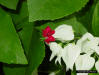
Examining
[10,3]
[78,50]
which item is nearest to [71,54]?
[78,50]

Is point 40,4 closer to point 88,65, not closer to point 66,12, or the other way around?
point 66,12

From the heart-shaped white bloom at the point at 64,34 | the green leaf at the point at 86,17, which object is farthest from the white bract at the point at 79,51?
the green leaf at the point at 86,17

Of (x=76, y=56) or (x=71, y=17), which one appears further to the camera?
(x=71, y=17)

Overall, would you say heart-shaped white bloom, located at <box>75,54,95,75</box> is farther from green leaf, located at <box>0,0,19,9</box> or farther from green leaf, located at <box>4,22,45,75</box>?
green leaf, located at <box>0,0,19,9</box>

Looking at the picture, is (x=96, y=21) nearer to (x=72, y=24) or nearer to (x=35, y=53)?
(x=72, y=24)

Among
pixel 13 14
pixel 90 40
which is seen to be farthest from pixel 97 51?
pixel 13 14

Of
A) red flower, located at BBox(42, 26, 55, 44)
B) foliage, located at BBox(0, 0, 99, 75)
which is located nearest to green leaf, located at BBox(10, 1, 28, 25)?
foliage, located at BBox(0, 0, 99, 75)

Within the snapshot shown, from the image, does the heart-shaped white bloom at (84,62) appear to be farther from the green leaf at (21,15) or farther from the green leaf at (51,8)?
the green leaf at (21,15)
